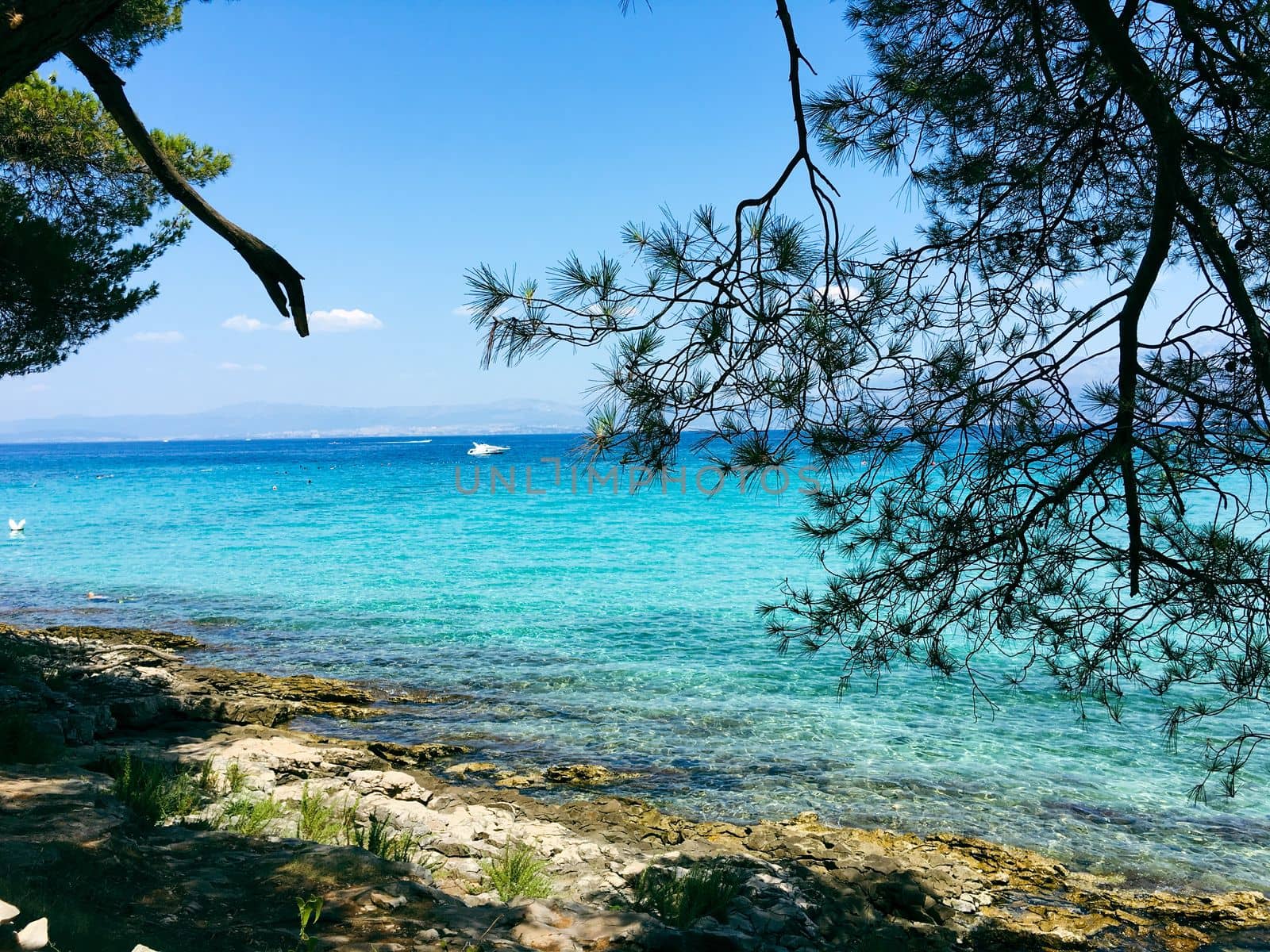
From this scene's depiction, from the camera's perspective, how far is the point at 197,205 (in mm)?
3898

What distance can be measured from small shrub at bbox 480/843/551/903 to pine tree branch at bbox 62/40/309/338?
9.80 feet

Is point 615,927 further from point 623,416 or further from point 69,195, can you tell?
point 69,195

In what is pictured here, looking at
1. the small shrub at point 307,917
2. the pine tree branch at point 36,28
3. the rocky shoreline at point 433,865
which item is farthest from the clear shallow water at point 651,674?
the pine tree branch at point 36,28

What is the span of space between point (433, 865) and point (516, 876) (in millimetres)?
507

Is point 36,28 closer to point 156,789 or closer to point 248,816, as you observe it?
point 156,789

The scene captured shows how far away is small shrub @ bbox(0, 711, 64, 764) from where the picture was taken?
4934 millimetres

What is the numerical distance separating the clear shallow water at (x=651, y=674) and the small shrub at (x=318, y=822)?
2.61 m

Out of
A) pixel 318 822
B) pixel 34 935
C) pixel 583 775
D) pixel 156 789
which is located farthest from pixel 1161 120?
pixel 583 775

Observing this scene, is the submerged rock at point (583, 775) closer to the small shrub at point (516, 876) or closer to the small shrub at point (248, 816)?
the small shrub at point (516, 876)

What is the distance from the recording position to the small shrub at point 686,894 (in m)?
4.24

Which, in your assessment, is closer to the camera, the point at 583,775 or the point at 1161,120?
the point at 1161,120

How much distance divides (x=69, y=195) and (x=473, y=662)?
281 inches

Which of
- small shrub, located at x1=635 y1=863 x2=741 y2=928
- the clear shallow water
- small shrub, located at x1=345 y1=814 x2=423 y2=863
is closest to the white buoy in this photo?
small shrub, located at x1=345 y1=814 x2=423 y2=863

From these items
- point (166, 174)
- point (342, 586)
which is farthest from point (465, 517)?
point (166, 174)
